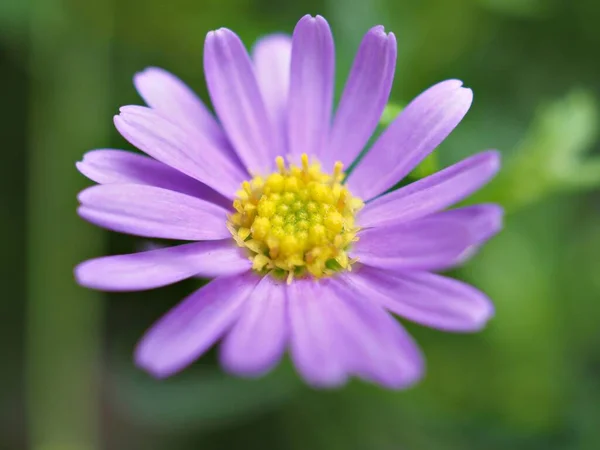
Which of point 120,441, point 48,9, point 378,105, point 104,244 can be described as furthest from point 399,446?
point 48,9

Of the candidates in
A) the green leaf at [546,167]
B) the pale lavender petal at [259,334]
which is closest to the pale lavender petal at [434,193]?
the pale lavender petal at [259,334]

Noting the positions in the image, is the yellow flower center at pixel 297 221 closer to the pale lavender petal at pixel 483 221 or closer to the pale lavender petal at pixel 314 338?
the pale lavender petal at pixel 314 338

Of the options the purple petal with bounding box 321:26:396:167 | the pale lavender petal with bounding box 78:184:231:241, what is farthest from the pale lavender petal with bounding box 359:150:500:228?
the pale lavender petal with bounding box 78:184:231:241

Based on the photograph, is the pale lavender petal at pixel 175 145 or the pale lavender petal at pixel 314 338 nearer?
the pale lavender petal at pixel 314 338

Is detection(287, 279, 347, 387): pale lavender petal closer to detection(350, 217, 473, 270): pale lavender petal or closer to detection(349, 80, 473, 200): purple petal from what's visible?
detection(350, 217, 473, 270): pale lavender petal

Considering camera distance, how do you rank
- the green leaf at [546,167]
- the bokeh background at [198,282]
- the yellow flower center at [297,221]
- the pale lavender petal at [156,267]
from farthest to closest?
1. the bokeh background at [198,282]
2. the green leaf at [546,167]
3. the yellow flower center at [297,221]
4. the pale lavender petal at [156,267]

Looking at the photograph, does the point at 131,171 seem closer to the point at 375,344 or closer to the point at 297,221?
the point at 297,221

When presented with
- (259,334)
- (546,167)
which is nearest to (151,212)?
(259,334)

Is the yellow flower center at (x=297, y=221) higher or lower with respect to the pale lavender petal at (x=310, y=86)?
lower
